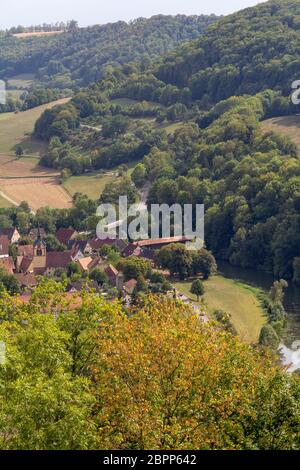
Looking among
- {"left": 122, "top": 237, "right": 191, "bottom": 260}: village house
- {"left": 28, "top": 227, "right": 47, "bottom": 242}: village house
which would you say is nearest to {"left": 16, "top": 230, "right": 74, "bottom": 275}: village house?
{"left": 122, "top": 237, "right": 191, "bottom": 260}: village house

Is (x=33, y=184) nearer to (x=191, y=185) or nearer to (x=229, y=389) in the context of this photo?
(x=191, y=185)

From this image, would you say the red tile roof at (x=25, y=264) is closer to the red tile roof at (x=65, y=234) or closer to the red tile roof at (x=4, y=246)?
the red tile roof at (x=4, y=246)

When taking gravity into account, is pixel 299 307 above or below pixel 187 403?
below

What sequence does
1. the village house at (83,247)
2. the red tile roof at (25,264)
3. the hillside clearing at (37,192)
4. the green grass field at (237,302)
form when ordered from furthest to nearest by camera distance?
the hillside clearing at (37,192)
the village house at (83,247)
the red tile roof at (25,264)
the green grass field at (237,302)

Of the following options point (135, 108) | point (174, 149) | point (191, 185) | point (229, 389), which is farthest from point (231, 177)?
point (229, 389)

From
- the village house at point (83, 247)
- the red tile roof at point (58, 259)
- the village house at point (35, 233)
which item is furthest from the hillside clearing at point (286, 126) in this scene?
the red tile roof at point (58, 259)

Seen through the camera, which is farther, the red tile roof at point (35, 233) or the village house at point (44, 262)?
the red tile roof at point (35, 233)

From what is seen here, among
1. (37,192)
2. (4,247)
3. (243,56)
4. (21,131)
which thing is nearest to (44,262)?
(4,247)
